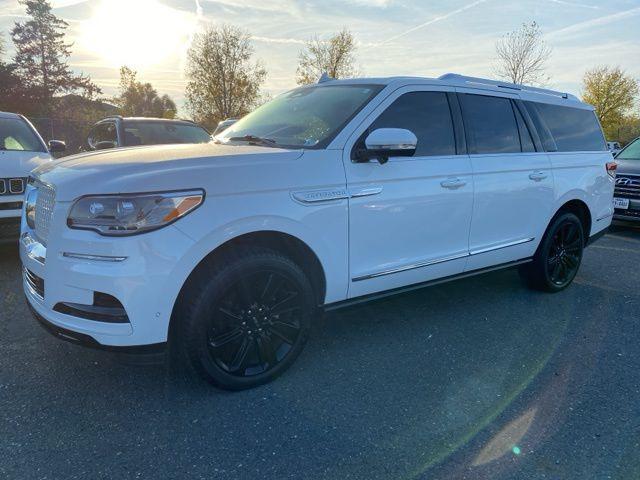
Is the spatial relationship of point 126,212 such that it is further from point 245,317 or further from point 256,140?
point 256,140

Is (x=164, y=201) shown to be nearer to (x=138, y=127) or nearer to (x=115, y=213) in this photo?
(x=115, y=213)

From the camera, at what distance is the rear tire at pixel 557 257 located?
4.54 metres

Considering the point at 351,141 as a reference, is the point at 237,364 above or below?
below

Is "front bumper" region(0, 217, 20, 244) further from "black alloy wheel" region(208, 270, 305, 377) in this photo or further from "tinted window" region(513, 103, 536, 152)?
"tinted window" region(513, 103, 536, 152)

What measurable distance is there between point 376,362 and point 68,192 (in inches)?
84.0

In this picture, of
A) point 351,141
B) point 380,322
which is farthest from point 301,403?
point 351,141

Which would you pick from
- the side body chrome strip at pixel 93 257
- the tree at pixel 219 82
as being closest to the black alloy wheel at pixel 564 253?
the side body chrome strip at pixel 93 257

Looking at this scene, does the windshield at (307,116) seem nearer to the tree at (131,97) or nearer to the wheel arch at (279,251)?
the wheel arch at (279,251)

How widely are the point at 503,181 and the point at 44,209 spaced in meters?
3.25

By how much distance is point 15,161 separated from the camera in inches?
213

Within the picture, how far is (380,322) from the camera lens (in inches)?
155

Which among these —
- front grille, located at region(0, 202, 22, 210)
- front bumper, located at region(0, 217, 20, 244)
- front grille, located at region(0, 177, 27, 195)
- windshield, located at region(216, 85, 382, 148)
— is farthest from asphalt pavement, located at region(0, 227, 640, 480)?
front grille, located at region(0, 177, 27, 195)

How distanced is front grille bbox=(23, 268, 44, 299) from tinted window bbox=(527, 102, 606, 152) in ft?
13.4

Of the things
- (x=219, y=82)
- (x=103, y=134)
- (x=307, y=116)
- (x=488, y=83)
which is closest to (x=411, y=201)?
(x=307, y=116)
